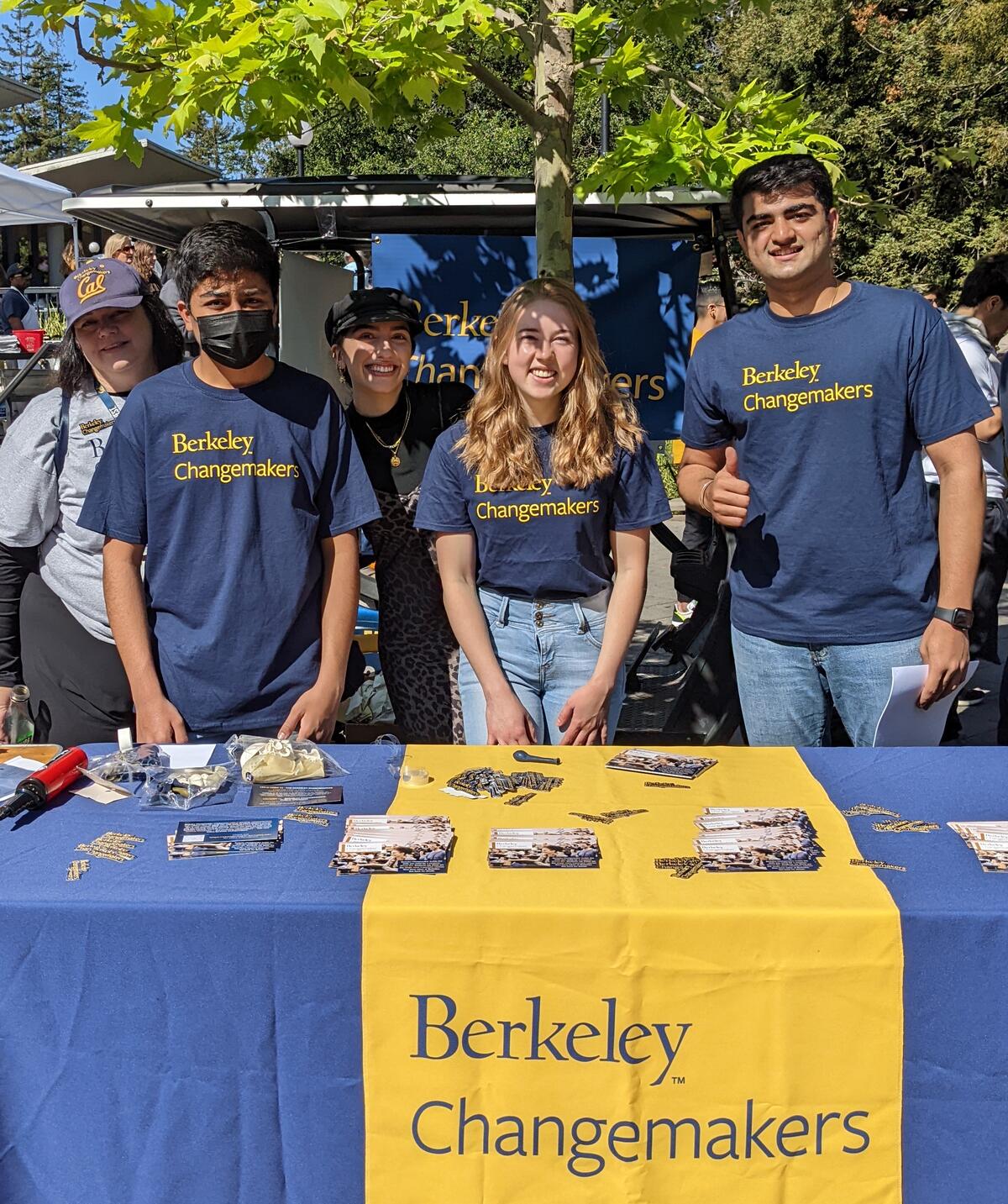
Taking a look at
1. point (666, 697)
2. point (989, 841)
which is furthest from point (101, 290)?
point (666, 697)

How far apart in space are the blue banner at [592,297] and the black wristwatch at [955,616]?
2.90 m

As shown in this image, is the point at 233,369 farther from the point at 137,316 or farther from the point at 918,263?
the point at 918,263

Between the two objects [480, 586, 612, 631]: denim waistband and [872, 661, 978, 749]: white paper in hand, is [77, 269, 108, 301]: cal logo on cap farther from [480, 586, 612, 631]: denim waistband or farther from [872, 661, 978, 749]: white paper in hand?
[872, 661, 978, 749]: white paper in hand

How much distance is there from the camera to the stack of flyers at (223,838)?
2.00 metres

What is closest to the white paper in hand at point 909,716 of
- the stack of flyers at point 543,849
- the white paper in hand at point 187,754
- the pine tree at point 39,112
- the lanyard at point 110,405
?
the stack of flyers at point 543,849

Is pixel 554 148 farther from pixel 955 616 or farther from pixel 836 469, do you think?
pixel 955 616

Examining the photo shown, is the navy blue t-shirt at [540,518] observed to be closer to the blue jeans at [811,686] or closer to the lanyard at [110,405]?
the blue jeans at [811,686]

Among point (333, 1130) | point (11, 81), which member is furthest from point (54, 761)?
point (11, 81)

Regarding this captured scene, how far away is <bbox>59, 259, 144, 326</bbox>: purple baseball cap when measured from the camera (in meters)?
2.95

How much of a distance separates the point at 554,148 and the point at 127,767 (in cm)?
265

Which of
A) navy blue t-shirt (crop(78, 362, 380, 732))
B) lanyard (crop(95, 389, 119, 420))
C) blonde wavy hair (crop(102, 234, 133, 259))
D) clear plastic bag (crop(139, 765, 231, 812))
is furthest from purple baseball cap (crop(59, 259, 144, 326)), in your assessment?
blonde wavy hair (crop(102, 234, 133, 259))

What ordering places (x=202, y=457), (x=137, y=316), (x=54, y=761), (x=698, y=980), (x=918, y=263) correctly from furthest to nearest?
(x=918, y=263) < (x=137, y=316) < (x=202, y=457) < (x=54, y=761) < (x=698, y=980)

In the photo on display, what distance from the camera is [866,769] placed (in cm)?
239

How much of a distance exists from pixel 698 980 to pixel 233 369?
1.76 metres
